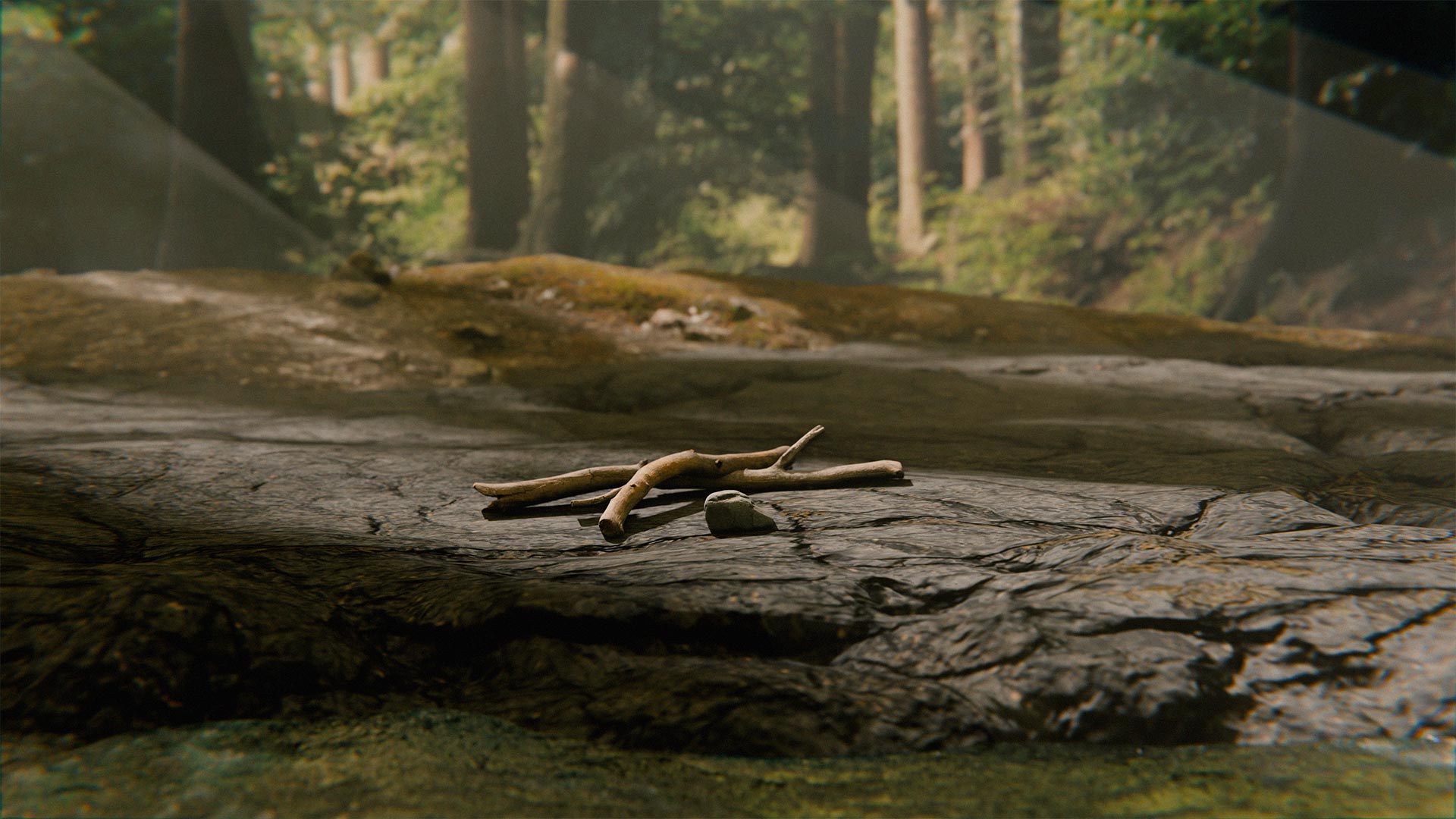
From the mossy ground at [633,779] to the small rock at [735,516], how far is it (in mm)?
880

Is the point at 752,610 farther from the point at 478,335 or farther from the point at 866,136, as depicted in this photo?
the point at 866,136

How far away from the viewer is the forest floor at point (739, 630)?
1454 mm

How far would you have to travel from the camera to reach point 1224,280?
13.2 metres

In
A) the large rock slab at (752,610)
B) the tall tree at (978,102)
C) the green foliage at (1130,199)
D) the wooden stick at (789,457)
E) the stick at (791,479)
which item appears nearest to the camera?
the large rock slab at (752,610)

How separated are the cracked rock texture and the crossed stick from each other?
2.4 inches

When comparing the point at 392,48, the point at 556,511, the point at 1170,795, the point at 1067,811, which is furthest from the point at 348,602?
the point at 392,48

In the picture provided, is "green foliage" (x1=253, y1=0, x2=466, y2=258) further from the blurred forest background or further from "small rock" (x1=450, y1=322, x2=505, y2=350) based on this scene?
"small rock" (x1=450, y1=322, x2=505, y2=350)

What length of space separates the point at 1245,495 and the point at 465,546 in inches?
79.8

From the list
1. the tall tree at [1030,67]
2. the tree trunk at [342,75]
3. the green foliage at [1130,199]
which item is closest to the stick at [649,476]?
the green foliage at [1130,199]

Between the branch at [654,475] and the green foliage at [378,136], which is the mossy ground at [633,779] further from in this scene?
the green foliage at [378,136]

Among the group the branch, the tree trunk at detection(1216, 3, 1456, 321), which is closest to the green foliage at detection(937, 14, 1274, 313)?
the tree trunk at detection(1216, 3, 1456, 321)

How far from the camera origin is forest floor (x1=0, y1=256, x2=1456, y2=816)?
145 centimetres

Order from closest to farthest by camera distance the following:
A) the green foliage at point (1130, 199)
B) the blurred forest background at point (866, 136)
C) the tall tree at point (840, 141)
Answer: the blurred forest background at point (866, 136) → the green foliage at point (1130, 199) → the tall tree at point (840, 141)

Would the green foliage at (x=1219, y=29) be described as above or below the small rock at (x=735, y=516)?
above
